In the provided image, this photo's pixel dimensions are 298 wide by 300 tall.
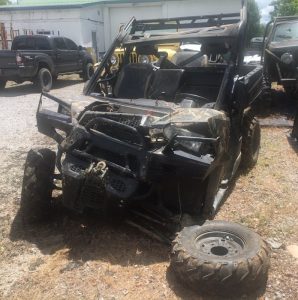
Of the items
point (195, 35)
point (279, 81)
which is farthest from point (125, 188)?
point (279, 81)

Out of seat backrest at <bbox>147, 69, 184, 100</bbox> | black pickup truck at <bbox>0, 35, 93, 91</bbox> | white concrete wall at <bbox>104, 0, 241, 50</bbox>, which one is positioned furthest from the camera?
white concrete wall at <bbox>104, 0, 241, 50</bbox>

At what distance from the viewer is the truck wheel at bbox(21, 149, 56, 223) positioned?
3945mm

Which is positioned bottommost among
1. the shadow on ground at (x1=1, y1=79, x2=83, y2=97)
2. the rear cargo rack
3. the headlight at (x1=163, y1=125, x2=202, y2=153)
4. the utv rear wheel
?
the shadow on ground at (x1=1, y1=79, x2=83, y2=97)

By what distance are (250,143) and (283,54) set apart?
14.7 ft

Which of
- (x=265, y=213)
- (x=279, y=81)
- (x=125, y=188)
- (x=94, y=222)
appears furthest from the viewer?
(x=279, y=81)

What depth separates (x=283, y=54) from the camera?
30.3ft

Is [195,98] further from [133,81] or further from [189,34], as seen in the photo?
[133,81]

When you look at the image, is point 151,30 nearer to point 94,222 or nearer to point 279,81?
point 94,222

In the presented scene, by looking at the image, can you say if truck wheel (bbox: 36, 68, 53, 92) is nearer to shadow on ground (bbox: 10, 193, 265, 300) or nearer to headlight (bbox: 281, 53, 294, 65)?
headlight (bbox: 281, 53, 294, 65)

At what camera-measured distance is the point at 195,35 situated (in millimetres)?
4711

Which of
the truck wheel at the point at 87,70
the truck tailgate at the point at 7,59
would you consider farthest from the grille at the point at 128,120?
the truck wheel at the point at 87,70

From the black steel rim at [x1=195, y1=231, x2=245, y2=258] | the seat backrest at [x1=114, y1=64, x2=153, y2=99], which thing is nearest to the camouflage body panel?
the black steel rim at [x1=195, y1=231, x2=245, y2=258]

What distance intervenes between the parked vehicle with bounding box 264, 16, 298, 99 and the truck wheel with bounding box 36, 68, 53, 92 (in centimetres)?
694

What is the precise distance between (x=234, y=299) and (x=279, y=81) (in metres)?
7.28
